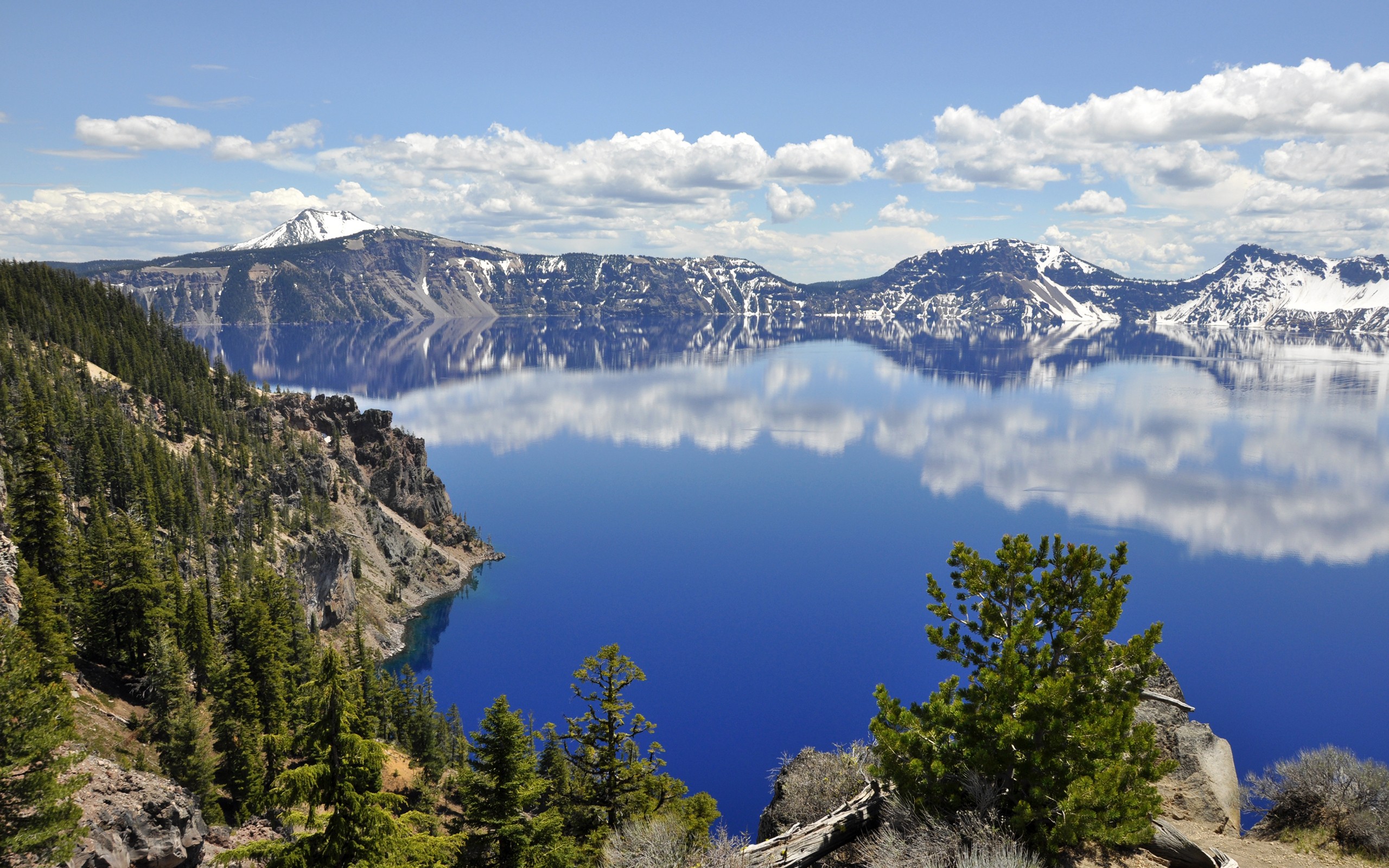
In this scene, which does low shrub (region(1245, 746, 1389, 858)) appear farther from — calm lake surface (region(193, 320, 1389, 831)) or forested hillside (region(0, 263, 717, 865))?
calm lake surface (region(193, 320, 1389, 831))

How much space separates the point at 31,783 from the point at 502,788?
14330 millimetres

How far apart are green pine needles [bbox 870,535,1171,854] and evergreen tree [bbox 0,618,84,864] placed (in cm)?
2577

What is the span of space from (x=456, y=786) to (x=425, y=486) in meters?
97.2

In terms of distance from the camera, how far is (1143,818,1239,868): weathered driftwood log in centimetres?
2253

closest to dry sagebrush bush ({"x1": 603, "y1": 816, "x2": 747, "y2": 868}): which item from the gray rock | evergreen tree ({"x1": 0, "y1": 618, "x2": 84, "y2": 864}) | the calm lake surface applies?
evergreen tree ({"x1": 0, "y1": 618, "x2": 84, "y2": 864})

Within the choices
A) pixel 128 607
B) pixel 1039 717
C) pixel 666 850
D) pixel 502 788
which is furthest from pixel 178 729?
pixel 1039 717

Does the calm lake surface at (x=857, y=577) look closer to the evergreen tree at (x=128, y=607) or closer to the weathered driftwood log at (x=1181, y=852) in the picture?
the evergreen tree at (x=128, y=607)

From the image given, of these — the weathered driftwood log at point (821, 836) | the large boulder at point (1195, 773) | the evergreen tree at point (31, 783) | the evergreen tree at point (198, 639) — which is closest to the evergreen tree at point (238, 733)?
the evergreen tree at point (198, 639)

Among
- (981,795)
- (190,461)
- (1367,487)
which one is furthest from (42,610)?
(1367,487)

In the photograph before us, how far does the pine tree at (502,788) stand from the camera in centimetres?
2873

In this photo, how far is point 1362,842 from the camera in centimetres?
2670

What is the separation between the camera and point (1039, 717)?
22.0 metres

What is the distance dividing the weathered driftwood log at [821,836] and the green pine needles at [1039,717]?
148cm

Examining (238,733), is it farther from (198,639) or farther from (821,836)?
(821,836)
